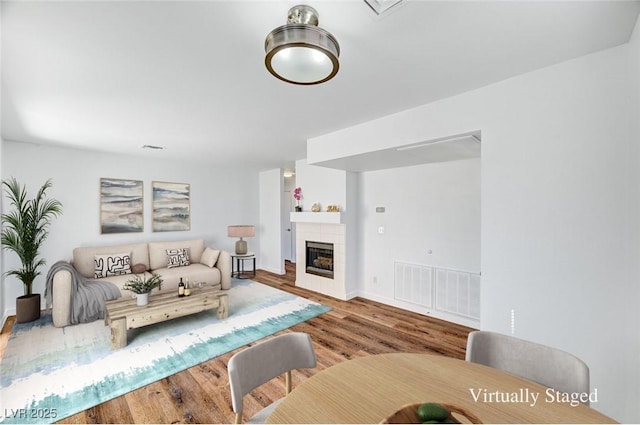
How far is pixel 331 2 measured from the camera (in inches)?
50.1

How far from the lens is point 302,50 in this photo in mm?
1243

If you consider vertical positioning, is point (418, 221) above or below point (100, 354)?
above

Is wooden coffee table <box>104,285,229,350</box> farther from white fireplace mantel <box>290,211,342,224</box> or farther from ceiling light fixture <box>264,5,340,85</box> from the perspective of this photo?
ceiling light fixture <box>264,5,340,85</box>

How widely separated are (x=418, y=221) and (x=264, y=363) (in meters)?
3.05

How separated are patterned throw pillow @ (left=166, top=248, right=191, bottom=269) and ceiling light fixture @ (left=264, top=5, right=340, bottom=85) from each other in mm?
4363

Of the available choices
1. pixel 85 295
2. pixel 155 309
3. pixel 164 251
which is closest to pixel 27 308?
pixel 85 295

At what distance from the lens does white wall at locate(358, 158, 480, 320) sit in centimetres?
328

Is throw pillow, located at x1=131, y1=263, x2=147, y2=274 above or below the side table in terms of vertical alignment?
above

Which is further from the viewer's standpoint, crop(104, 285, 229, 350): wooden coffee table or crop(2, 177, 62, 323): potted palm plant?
crop(2, 177, 62, 323): potted palm plant

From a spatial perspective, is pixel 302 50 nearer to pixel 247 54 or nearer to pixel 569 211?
pixel 247 54

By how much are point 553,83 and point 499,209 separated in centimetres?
93

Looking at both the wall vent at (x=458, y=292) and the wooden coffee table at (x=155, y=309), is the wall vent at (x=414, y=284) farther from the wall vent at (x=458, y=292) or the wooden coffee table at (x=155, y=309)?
the wooden coffee table at (x=155, y=309)

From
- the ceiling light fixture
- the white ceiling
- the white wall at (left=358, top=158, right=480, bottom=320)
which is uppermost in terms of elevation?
the white ceiling

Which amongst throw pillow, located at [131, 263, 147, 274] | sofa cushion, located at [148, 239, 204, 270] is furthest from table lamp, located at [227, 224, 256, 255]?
throw pillow, located at [131, 263, 147, 274]
